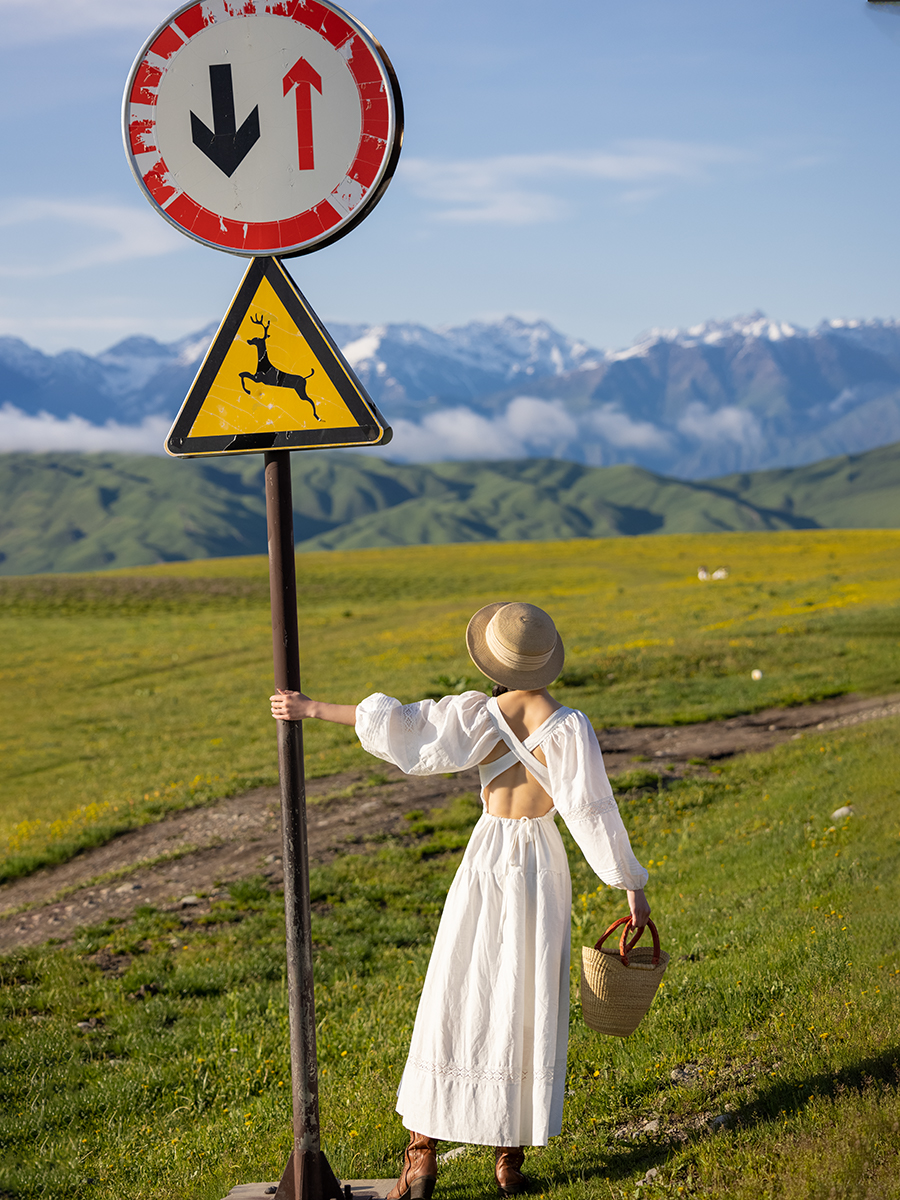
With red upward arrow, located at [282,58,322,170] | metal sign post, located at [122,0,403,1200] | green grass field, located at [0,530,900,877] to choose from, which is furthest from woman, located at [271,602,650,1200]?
green grass field, located at [0,530,900,877]

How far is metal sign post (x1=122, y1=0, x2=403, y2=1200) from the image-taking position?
3.71 m

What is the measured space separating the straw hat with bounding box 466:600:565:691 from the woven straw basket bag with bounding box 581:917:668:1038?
3.70 feet

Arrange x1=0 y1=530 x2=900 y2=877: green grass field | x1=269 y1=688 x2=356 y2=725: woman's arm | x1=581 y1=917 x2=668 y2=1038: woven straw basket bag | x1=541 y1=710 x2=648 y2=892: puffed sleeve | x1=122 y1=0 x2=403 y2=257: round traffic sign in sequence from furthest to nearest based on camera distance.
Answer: x1=0 y1=530 x2=900 y2=877: green grass field, x1=581 y1=917 x2=668 y2=1038: woven straw basket bag, x1=541 y1=710 x2=648 y2=892: puffed sleeve, x1=269 y1=688 x2=356 y2=725: woman's arm, x1=122 y1=0 x2=403 y2=257: round traffic sign

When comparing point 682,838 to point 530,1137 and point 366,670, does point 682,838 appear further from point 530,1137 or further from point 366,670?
point 366,670

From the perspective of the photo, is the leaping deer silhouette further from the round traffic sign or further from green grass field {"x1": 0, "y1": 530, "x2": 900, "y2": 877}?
green grass field {"x1": 0, "y1": 530, "x2": 900, "y2": 877}

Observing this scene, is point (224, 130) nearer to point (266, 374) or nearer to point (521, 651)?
point (266, 374)

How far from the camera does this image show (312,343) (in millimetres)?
3828

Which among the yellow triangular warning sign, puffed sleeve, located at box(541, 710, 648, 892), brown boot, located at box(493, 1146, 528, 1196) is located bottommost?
brown boot, located at box(493, 1146, 528, 1196)

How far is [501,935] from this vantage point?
422 cm

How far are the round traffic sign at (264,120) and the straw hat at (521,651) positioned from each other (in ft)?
5.75

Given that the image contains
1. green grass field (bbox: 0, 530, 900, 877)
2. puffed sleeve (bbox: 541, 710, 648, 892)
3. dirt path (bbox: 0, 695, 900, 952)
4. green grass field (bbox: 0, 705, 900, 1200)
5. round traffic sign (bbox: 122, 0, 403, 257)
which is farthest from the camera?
green grass field (bbox: 0, 530, 900, 877)

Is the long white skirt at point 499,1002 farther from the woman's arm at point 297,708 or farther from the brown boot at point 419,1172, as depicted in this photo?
the woman's arm at point 297,708

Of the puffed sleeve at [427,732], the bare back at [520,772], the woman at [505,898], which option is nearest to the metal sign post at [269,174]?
the puffed sleeve at [427,732]

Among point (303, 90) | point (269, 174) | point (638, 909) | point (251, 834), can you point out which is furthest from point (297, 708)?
point (251, 834)
